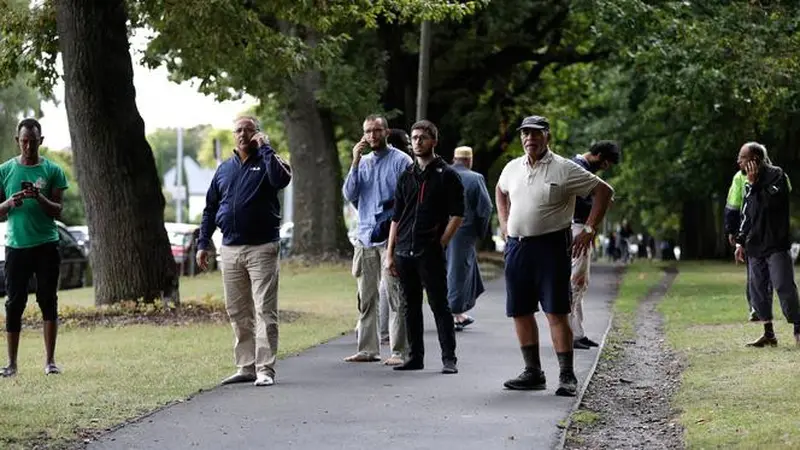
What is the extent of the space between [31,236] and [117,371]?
50.2 inches

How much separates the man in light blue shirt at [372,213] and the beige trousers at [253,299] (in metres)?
1.63

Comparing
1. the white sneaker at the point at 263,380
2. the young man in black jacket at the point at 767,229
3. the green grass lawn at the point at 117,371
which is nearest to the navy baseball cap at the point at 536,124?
the white sneaker at the point at 263,380

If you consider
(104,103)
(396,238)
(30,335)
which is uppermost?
(104,103)

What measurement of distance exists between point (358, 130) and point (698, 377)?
24693mm

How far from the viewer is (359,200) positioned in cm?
1341

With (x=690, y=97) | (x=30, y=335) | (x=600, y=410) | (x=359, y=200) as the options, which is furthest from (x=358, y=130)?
(x=600, y=410)

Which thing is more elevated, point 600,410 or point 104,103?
point 104,103

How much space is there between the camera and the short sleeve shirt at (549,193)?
35.4 ft

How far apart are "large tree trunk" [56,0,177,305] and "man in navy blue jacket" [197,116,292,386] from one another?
7.87 meters

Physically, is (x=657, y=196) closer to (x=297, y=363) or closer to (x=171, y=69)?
(x=171, y=69)

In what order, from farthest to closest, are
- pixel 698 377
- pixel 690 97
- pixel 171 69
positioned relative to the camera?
pixel 690 97, pixel 171 69, pixel 698 377

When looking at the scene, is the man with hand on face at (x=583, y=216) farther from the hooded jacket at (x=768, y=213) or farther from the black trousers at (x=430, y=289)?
the black trousers at (x=430, y=289)

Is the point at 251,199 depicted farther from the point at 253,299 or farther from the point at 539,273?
the point at 539,273

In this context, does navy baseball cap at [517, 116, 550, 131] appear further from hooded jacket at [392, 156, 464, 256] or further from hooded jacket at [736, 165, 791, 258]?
hooded jacket at [736, 165, 791, 258]
